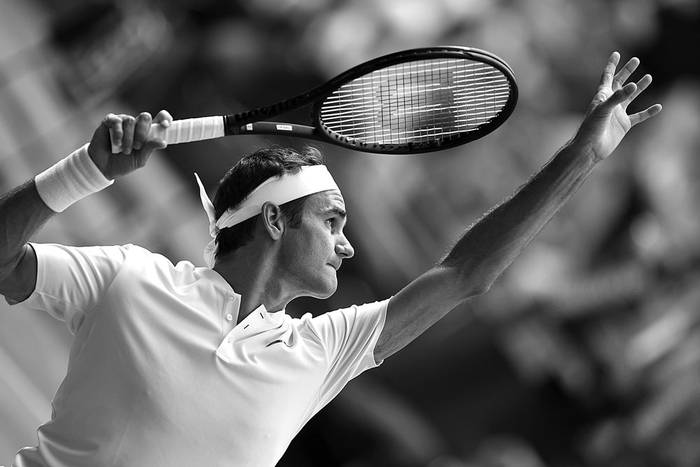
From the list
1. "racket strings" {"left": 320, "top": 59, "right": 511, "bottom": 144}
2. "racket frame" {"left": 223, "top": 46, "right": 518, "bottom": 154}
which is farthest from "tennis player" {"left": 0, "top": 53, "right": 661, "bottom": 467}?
"racket strings" {"left": 320, "top": 59, "right": 511, "bottom": 144}

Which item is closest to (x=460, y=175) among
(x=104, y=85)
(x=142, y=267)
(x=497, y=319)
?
(x=497, y=319)

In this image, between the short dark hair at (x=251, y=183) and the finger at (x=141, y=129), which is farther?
the short dark hair at (x=251, y=183)

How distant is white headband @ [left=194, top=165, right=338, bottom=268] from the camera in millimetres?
2934

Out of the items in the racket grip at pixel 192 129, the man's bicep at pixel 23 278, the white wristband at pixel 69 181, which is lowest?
the man's bicep at pixel 23 278

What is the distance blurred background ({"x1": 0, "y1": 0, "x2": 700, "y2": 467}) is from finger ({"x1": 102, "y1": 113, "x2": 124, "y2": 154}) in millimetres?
3421

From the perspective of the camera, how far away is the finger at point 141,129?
2355 millimetres

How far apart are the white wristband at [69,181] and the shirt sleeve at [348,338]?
0.72 m

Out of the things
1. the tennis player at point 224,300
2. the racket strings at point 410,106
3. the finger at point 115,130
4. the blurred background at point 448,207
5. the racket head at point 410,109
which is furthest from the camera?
the blurred background at point 448,207

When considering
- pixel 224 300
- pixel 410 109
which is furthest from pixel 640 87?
pixel 224 300

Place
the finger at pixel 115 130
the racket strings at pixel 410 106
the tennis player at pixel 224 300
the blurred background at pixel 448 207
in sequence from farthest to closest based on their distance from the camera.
A: the blurred background at pixel 448 207
the racket strings at pixel 410 106
the tennis player at pixel 224 300
the finger at pixel 115 130

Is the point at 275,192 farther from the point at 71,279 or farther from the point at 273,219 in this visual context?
the point at 71,279

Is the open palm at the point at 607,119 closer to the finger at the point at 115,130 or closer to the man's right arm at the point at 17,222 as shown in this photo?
the finger at the point at 115,130

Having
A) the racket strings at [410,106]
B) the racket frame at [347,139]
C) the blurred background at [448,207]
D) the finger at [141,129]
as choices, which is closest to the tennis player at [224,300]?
the finger at [141,129]

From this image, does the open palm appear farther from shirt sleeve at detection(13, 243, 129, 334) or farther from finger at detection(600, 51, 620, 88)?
shirt sleeve at detection(13, 243, 129, 334)
